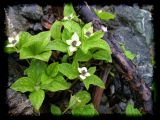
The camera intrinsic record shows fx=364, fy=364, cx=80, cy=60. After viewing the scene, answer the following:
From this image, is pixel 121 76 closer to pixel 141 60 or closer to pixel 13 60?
pixel 141 60

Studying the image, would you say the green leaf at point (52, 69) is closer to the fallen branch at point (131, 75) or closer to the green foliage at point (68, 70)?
the green foliage at point (68, 70)

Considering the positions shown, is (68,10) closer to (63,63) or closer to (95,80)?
(63,63)

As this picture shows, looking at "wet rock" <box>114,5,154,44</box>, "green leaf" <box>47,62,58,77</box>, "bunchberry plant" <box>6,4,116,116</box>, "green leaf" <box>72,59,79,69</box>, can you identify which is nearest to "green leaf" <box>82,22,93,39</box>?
"bunchberry plant" <box>6,4,116,116</box>

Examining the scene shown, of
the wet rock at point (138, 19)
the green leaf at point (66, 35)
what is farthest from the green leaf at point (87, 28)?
the wet rock at point (138, 19)

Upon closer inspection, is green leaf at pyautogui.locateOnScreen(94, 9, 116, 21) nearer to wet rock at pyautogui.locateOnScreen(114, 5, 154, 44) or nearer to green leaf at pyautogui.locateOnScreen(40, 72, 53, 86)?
wet rock at pyautogui.locateOnScreen(114, 5, 154, 44)

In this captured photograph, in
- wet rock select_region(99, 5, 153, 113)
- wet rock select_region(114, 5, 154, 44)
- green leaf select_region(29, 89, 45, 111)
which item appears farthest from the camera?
wet rock select_region(114, 5, 154, 44)

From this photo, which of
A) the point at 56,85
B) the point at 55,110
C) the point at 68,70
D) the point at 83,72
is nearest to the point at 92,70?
the point at 83,72

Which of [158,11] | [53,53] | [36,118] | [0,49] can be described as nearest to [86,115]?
[36,118]
